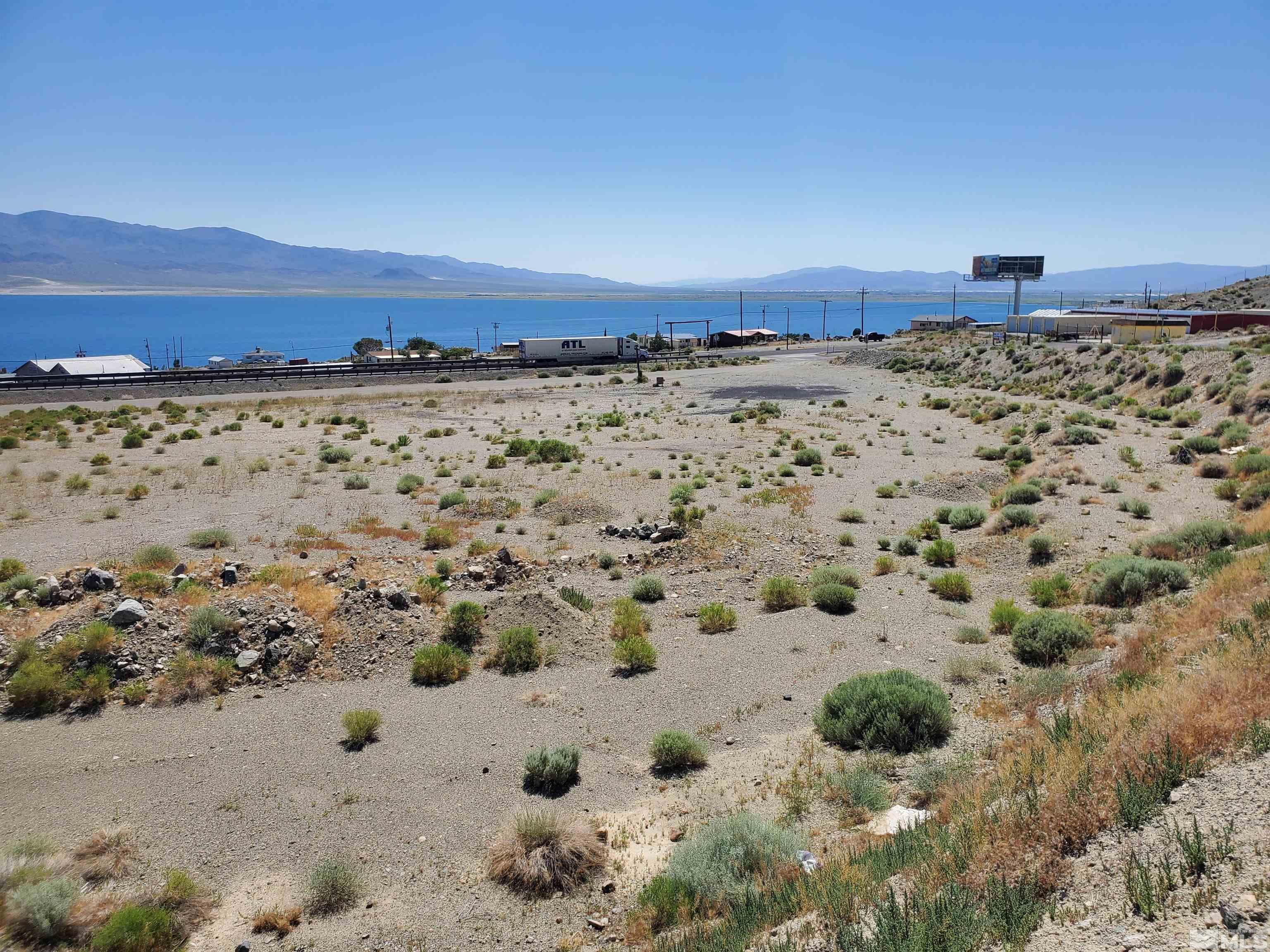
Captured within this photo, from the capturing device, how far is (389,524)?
22.6 m

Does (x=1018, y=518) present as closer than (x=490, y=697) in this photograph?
No

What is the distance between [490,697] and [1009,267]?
148m

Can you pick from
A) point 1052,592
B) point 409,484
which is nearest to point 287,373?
point 409,484

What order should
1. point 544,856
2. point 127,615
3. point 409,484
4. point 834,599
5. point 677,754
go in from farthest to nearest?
1. point 409,484
2. point 834,599
3. point 127,615
4. point 677,754
5. point 544,856

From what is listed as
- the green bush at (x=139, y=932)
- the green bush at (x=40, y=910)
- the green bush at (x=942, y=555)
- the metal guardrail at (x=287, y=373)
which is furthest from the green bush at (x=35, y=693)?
the metal guardrail at (x=287, y=373)

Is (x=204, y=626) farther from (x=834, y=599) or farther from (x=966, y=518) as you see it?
(x=966, y=518)

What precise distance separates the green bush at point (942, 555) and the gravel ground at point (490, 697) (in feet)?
2.23

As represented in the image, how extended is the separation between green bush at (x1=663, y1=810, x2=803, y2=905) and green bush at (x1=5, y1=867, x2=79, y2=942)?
5277 mm

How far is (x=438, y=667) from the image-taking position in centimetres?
1259

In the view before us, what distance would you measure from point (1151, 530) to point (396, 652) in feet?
55.0

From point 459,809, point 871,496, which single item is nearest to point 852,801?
point 459,809

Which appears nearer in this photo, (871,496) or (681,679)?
(681,679)

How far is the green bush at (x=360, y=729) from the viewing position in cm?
1054

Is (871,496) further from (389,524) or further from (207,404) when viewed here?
(207,404)
